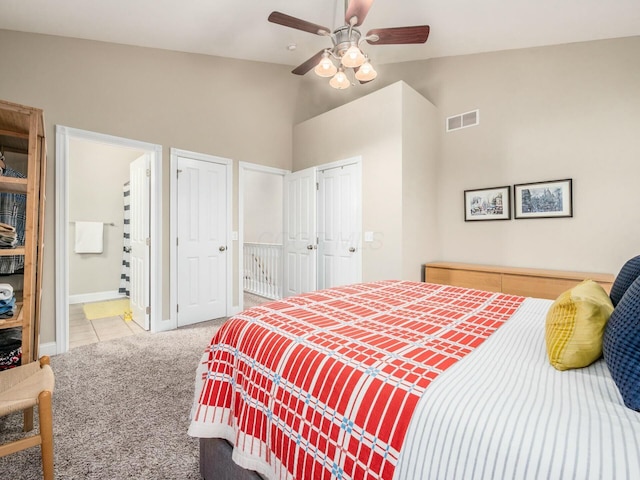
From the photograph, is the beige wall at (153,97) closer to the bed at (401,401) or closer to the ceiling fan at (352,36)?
the ceiling fan at (352,36)

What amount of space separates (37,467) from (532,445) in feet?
6.81

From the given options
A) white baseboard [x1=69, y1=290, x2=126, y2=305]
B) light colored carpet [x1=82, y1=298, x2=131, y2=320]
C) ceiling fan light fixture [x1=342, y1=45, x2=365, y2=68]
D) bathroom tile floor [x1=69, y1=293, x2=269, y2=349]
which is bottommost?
bathroom tile floor [x1=69, y1=293, x2=269, y2=349]

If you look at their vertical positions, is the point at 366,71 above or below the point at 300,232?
above

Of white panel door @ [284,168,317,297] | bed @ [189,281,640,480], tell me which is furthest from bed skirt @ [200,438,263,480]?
white panel door @ [284,168,317,297]

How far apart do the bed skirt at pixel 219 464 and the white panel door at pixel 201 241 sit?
8.40 ft

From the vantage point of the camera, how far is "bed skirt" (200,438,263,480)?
1120 millimetres

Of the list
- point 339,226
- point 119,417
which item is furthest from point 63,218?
point 339,226

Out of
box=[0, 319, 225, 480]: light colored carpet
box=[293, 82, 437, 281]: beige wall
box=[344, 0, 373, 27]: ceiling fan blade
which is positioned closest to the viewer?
box=[0, 319, 225, 480]: light colored carpet

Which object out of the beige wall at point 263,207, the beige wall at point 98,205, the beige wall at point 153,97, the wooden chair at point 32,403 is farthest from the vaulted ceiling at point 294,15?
the beige wall at point 263,207

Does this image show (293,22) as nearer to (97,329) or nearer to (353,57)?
(353,57)

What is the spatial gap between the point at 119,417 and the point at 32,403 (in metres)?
0.68

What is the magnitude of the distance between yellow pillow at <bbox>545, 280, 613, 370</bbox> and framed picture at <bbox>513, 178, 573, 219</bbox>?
2.81 metres

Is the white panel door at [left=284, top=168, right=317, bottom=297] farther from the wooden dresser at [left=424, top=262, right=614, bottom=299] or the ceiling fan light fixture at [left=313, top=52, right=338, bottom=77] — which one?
the ceiling fan light fixture at [left=313, top=52, right=338, bottom=77]

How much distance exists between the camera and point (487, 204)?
3.65 meters
